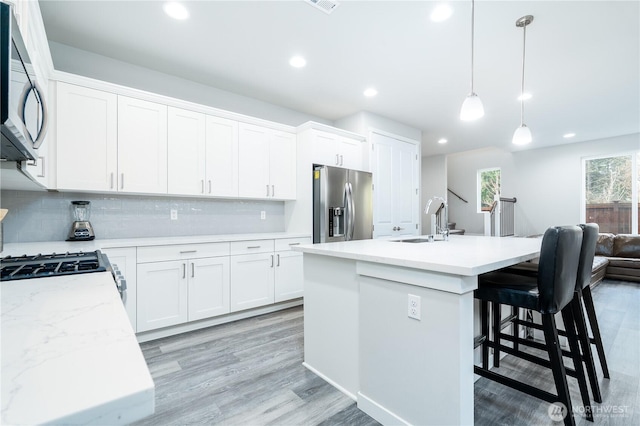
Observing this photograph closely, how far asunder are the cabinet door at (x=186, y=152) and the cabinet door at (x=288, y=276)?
3.87ft

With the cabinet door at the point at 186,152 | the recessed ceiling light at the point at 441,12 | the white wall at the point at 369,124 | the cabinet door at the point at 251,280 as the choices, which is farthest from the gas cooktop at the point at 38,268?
the white wall at the point at 369,124

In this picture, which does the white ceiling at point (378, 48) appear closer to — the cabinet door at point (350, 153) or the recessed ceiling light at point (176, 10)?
the recessed ceiling light at point (176, 10)

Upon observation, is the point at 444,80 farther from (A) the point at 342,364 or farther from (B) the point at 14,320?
(B) the point at 14,320

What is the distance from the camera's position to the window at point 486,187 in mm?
8031

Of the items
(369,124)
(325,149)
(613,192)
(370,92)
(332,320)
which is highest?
(370,92)

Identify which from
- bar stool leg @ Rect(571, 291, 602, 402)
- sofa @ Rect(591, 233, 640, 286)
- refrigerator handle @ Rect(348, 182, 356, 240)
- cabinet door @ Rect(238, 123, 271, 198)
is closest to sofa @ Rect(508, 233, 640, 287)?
sofa @ Rect(591, 233, 640, 286)

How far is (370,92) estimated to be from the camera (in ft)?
12.4

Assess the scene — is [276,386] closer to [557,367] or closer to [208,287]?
[208,287]

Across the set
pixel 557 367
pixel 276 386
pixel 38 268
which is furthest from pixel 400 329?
pixel 38 268

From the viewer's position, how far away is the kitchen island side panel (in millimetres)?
1847

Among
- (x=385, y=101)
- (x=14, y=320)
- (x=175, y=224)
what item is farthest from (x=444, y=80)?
(x=14, y=320)

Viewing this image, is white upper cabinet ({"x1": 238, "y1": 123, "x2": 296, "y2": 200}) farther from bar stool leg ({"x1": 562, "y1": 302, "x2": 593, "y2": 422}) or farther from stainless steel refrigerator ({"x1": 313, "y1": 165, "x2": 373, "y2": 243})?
bar stool leg ({"x1": 562, "y1": 302, "x2": 593, "y2": 422})

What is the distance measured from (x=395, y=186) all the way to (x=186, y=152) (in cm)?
312

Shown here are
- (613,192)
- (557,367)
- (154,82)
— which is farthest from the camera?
(613,192)
